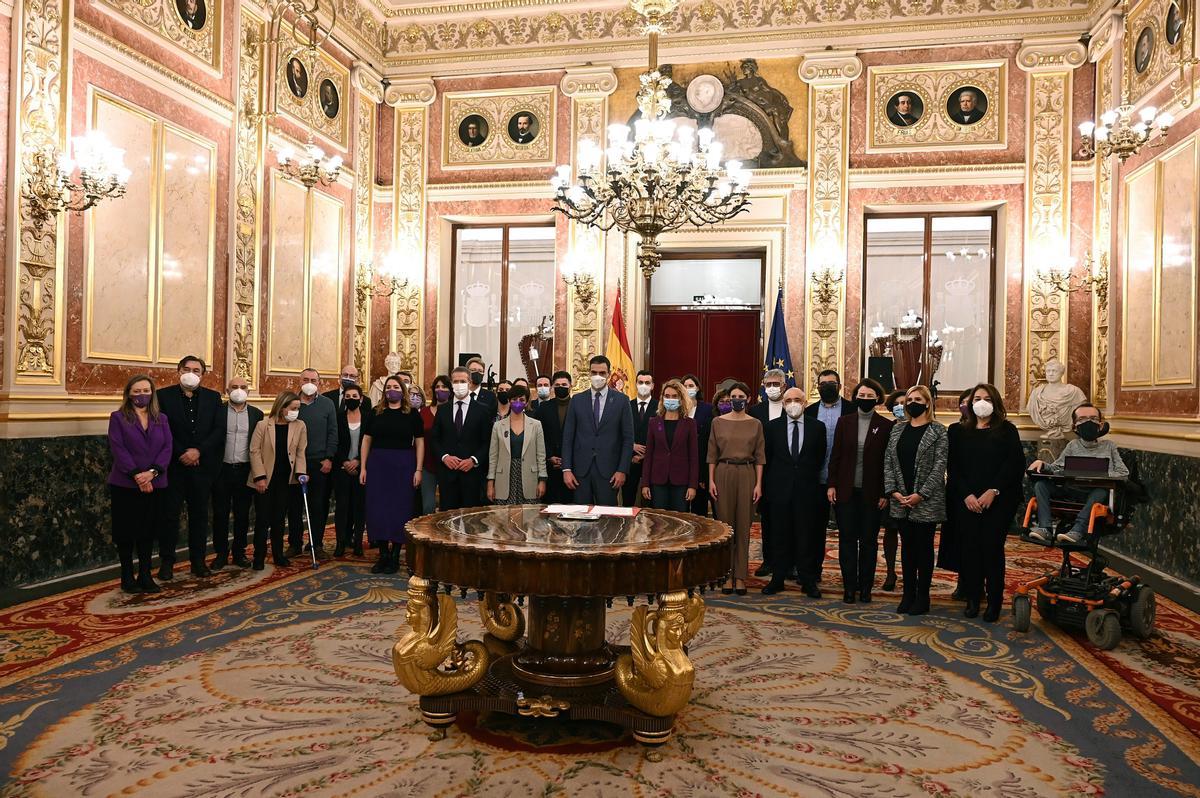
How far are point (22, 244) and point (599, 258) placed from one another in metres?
6.11

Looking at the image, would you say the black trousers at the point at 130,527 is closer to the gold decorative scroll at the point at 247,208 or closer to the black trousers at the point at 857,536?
the gold decorative scroll at the point at 247,208

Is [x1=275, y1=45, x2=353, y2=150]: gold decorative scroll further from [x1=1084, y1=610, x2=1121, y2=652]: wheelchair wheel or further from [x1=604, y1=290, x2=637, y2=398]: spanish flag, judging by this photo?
[x1=1084, y1=610, x2=1121, y2=652]: wheelchair wheel

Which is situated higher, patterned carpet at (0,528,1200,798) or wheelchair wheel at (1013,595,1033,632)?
wheelchair wheel at (1013,595,1033,632)

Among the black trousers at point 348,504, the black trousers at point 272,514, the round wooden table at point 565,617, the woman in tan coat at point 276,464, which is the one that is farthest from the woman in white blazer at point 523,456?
the round wooden table at point 565,617

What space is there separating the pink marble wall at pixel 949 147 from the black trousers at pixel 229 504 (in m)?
7.51

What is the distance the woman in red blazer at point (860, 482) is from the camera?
5832mm

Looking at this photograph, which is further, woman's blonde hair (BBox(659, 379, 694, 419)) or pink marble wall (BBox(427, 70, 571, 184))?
pink marble wall (BBox(427, 70, 571, 184))

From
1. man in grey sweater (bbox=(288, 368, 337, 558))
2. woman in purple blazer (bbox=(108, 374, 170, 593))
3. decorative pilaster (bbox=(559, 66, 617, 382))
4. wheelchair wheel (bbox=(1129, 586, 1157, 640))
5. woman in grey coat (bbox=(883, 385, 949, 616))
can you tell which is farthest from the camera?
decorative pilaster (bbox=(559, 66, 617, 382))

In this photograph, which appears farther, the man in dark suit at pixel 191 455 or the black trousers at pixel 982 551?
the man in dark suit at pixel 191 455

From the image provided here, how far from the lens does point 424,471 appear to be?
6.94 m

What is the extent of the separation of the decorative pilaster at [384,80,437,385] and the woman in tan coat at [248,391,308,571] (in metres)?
4.09

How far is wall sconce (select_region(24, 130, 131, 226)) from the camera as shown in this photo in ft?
20.0

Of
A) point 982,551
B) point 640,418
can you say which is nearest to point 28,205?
point 640,418

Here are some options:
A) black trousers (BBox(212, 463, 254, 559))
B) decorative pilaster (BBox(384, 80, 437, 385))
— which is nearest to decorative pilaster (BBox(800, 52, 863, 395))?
decorative pilaster (BBox(384, 80, 437, 385))
